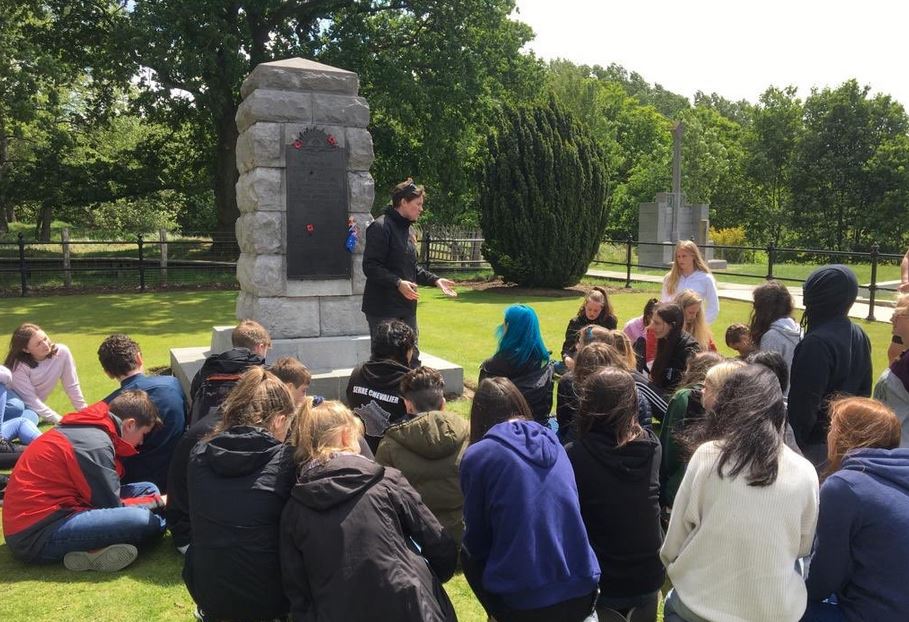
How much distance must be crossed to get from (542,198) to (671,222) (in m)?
11.8

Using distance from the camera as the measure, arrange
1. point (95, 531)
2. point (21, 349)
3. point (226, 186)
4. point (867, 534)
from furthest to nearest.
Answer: point (226, 186)
point (21, 349)
point (95, 531)
point (867, 534)

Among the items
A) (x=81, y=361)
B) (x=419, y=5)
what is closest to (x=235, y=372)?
(x=81, y=361)

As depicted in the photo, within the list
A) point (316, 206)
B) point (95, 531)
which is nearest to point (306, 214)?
point (316, 206)

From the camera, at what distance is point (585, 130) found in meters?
16.7

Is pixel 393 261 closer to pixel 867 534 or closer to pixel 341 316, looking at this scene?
pixel 341 316

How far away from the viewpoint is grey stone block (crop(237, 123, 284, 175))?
21.7 feet

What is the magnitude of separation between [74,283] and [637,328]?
1530cm

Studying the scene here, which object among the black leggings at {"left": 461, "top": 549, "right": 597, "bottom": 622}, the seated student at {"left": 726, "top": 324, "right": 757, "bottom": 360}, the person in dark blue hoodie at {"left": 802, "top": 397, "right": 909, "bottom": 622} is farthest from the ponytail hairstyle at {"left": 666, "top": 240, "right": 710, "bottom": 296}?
the black leggings at {"left": 461, "top": 549, "right": 597, "bottom": 622}

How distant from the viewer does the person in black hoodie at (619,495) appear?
2990 millimetres

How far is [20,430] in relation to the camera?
18.5 feet

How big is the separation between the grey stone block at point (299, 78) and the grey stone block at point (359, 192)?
79 centimetres

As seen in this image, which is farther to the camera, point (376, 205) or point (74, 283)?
point (376, 205)

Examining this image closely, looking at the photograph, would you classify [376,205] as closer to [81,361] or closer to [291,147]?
[81,361]

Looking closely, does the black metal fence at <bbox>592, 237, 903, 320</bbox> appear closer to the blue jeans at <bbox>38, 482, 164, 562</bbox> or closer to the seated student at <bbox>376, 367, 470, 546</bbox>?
the seated student at <bbox>376, 367, 470, 546</bbox>
